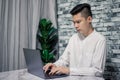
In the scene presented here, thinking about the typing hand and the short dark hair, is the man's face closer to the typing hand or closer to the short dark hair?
the short dark hair

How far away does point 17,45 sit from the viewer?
2.96m

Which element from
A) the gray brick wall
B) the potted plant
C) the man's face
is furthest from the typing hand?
the potted plant

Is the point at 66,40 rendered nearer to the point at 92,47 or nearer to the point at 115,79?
the point at 115,79

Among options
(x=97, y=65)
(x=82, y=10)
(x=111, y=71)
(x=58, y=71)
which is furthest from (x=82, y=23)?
(x=111, y=71)

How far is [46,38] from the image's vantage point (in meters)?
3.20

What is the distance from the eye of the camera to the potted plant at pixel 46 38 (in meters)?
3.18

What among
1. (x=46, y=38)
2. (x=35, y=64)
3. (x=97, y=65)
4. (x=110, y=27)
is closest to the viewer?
(x=35, y=64)

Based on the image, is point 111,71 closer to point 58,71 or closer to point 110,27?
point 110,27

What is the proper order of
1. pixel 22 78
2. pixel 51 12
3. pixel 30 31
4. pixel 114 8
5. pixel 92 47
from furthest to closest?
1. pixel 51 12
2. pixel 30 31
3. pixel 114 8
4. pixel 92 47
5. pixel 22 78

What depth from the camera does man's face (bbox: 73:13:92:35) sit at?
2100 mm

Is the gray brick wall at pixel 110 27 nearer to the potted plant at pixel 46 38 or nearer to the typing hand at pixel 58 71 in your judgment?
the potted plant at pixel 46 38

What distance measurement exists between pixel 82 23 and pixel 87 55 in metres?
0.32

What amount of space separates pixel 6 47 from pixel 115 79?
4.93ft

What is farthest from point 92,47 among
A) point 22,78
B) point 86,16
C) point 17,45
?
point 17,45
